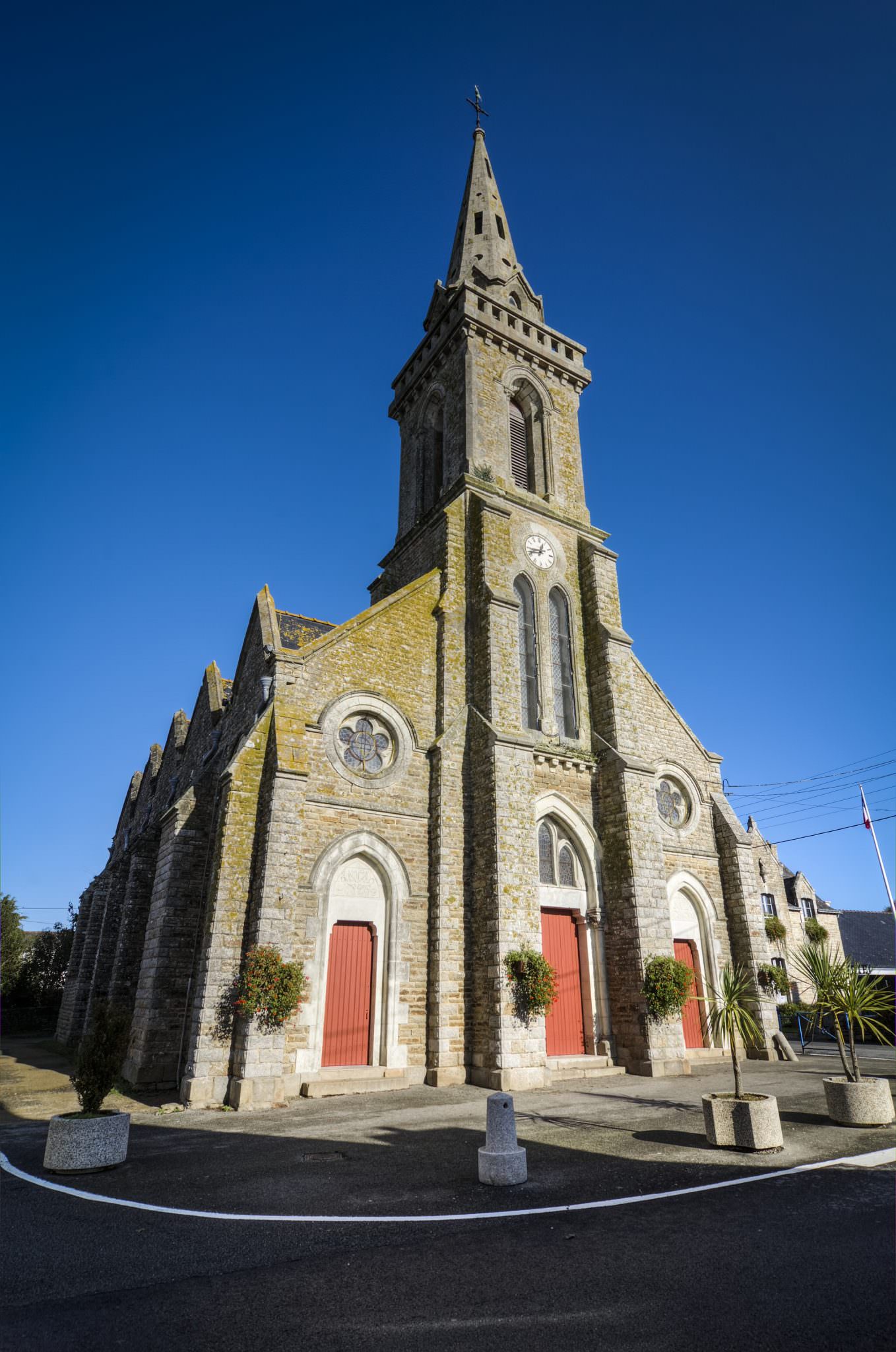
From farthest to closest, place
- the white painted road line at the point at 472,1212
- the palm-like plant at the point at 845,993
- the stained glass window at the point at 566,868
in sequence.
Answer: the stained glass window at the point at 566,868 < the palm-like plant at the point at 845,993 < the white painted road line at the point at 472,1212

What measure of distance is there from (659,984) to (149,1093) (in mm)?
10029

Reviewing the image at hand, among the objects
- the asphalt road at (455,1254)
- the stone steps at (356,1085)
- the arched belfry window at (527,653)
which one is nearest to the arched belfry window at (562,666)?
the arched belfry window at (527,653)

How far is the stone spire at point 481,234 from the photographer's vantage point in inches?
926

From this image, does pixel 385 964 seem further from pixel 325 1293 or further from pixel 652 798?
pixel 325 1293

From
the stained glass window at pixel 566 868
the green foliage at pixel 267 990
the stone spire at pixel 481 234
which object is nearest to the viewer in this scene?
the green foliage at pixel 267 990

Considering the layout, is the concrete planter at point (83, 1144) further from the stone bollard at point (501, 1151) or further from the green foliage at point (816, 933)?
the green foliage at point (816, 933)

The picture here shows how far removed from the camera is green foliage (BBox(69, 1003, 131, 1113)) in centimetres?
782

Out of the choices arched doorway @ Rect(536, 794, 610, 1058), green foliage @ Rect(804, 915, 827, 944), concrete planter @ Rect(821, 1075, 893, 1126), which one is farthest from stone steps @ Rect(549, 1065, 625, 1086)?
green foliage @ Rect(804, 915, 827, 944)

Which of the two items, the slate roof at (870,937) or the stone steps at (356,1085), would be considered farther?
the slate roof at (870,937)

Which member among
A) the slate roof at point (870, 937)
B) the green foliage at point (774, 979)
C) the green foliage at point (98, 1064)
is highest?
the slate roof at point (870, 937)

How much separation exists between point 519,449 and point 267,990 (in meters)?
16.5

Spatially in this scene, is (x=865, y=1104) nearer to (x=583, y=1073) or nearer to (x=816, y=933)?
(x=583, y=1073)

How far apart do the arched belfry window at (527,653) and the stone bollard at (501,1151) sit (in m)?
10.5

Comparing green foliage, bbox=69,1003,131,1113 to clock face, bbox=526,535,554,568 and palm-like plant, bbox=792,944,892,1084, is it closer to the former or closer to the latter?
palm-like plant, bbox=792,944,892,1084
